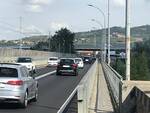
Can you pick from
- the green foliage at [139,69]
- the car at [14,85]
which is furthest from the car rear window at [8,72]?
the green foliage at [139,69]

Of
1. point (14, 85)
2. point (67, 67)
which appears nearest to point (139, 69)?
point (67, 67)

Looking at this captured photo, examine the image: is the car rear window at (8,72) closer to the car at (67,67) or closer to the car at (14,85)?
the car at (14,85)

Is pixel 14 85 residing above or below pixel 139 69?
above

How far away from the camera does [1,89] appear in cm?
1870

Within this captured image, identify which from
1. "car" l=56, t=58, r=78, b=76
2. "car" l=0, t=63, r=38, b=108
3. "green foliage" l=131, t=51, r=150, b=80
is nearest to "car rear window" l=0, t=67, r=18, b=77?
"car" l=0, t=63, r=38, b=108

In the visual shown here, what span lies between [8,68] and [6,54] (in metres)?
52.9

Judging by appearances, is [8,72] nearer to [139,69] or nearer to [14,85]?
[14,85]

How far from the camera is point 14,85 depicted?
61.5 ft

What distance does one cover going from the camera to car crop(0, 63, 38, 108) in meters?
18.7

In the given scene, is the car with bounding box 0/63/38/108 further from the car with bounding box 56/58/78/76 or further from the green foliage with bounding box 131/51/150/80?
the car with bounding box 56/58/78/76

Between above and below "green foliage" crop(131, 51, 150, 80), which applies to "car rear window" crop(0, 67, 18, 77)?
above

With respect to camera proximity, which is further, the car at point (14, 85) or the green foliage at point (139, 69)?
the green foliage at point (139, 69)

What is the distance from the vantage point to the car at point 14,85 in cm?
1870

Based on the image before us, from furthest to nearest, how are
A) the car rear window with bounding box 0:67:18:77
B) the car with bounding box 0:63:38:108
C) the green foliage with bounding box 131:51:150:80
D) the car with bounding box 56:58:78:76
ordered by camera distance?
the car with bounding box 56:58:78:76
the green foliage with bounding box 131:51:150:80
the car rear window with bounding box 0:67:18:77
the car with bounding box 0:63:38:108
